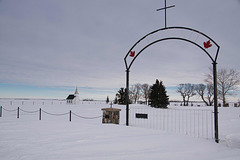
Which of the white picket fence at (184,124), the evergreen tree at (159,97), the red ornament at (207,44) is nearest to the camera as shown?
the red ornament at (207,44)

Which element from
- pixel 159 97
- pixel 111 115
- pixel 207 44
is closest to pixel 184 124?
pixel 111 115

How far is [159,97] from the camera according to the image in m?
31.1

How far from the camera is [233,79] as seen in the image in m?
29.7

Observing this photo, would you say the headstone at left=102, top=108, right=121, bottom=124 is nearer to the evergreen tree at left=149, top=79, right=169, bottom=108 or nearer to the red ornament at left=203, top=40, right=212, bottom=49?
the red ornament at left=203, top=40, right=212, bottom=49

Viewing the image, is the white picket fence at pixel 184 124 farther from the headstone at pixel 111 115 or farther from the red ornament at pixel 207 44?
the red ornament at pixel 207 44

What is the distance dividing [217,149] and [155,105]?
90.5 feet

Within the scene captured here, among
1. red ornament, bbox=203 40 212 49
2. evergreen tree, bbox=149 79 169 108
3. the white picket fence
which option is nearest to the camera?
red ornament, bbox=203 40 212 49

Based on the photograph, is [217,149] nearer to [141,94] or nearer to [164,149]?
[164,149]

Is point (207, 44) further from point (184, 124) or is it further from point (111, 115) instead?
point (184, 124)

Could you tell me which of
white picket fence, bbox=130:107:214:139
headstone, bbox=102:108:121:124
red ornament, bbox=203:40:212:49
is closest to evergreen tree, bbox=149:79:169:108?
white picket fence, bbox=130:107:214:139

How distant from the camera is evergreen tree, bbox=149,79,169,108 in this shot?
30.9 meters

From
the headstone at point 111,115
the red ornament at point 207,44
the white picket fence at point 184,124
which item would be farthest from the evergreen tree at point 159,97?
the red ornament at point 207,44

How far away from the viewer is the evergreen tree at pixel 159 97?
→ 3089 cm

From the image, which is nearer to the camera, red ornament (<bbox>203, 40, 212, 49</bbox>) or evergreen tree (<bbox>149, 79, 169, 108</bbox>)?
red ornament (<bbox>203, 40, 212, 49</bbox>)
